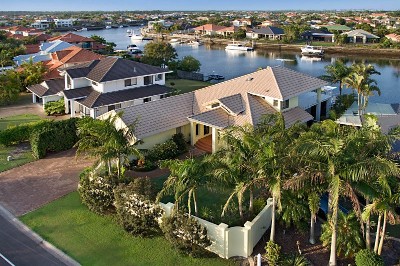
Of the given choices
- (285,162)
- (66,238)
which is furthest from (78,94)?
(285,162)

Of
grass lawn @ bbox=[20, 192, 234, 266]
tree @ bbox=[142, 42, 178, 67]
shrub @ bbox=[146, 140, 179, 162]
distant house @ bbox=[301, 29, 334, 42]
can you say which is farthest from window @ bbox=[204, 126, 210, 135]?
distant house @ bbox=[301, 29, 334, 42]

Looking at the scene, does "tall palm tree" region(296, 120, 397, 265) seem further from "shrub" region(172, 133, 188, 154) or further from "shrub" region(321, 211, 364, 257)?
"shrub" region(172, 133, 188, 154)

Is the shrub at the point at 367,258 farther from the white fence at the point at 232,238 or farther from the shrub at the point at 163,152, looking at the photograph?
the shrub at the point at 163,152

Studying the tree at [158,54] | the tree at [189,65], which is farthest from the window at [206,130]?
the tree at [158,54]

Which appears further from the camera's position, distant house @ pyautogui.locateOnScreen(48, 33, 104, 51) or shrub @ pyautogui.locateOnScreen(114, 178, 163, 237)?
distant house @ pyautogui.locateOnScreen(48, 33, 104, 51)

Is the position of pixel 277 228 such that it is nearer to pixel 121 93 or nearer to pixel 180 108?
pixel 180 108
